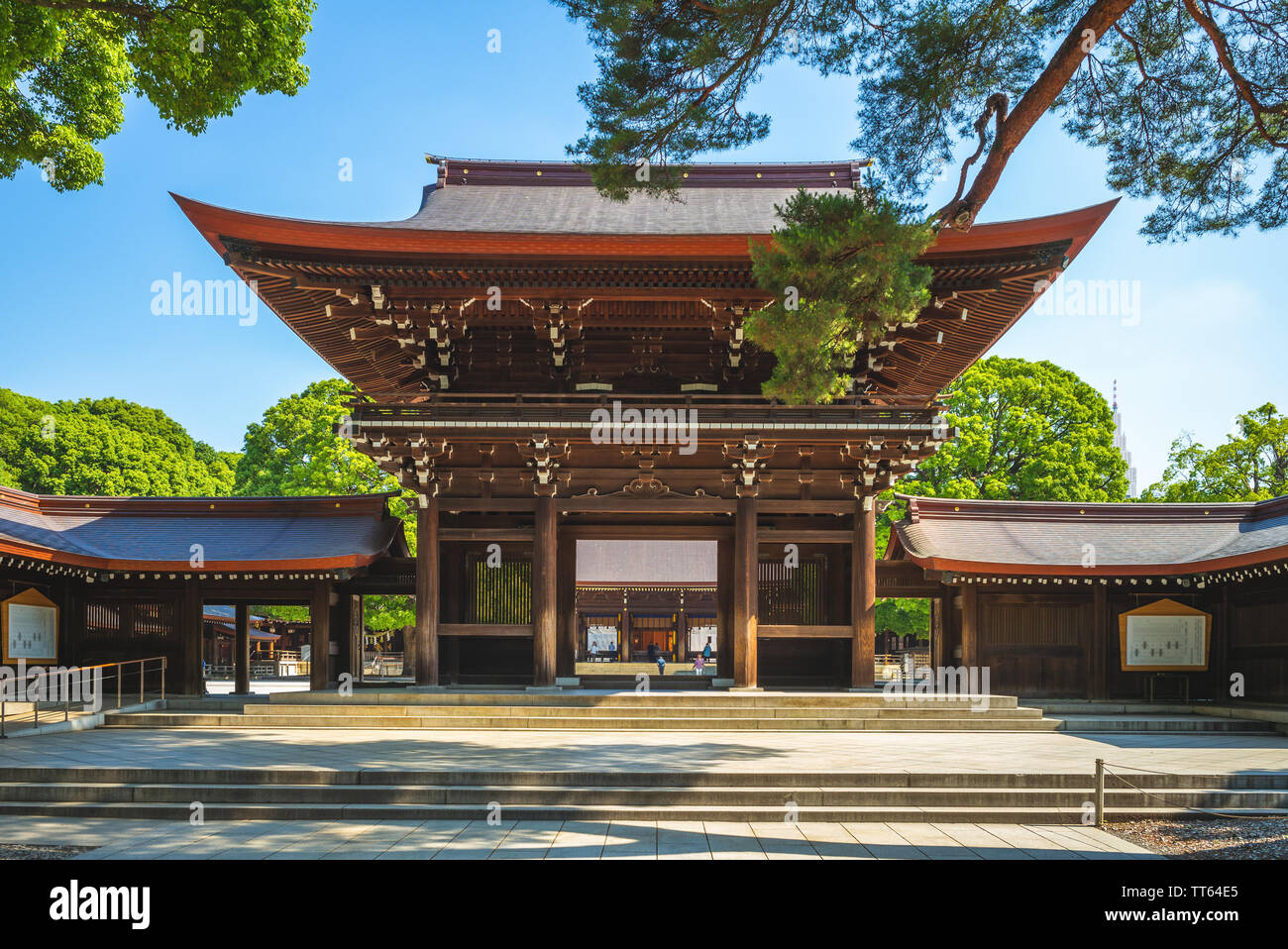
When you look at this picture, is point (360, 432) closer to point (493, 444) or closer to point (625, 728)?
point (493, 444)

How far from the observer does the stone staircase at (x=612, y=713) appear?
1490cm

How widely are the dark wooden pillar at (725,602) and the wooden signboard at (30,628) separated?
12.6 metres

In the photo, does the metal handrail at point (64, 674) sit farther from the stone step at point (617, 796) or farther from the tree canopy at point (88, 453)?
the tree canopy at point (88, 453)

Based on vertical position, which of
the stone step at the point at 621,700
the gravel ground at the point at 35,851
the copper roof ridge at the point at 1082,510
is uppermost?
the copper roof ridge at the point at 1082,510

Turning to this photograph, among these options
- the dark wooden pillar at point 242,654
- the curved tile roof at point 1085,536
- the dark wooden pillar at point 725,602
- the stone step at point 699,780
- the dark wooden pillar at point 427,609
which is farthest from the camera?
the dark wooden pillar at point 242,654

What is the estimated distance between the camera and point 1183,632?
18484mm

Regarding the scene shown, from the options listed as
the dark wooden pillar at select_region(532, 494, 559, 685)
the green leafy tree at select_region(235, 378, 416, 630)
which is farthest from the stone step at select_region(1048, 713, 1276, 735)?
the green leafy tree at select_region(235, 378, 416, 630)

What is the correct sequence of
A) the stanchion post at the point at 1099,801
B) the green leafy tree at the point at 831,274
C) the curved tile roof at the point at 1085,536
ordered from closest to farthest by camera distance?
the stanchion post at the point at 1099,801 → the green leafy tree at the point at 831,274 → the curved tile roof at the point at 1085,536

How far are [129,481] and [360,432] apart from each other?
40.0 m

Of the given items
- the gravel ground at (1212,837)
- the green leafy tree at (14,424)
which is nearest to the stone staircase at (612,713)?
the gravel ground at (1212,837)

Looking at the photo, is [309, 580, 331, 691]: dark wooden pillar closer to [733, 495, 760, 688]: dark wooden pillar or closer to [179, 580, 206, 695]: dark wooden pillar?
[179, 580, 206, 695]: dark wooden pillar

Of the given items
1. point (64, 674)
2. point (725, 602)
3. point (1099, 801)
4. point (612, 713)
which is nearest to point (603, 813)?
point (1099, 801)

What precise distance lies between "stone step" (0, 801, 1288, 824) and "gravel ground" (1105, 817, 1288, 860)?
0.28 m

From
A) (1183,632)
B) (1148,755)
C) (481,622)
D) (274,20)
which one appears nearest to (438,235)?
(274,20)
